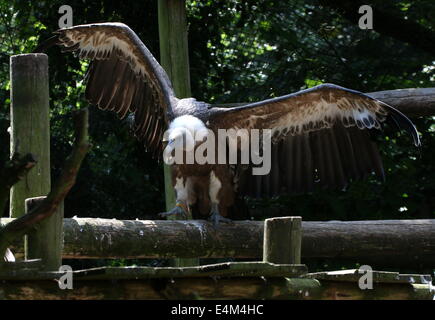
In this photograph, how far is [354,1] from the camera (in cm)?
865

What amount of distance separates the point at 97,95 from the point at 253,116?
128 cm

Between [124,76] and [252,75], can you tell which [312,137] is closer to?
[124,76]

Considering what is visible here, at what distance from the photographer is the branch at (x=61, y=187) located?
2.78m

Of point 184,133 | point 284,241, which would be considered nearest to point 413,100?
point 184,133

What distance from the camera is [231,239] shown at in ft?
18.5

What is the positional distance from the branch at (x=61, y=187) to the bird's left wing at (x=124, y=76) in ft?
11.0

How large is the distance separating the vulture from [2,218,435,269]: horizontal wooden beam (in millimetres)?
224

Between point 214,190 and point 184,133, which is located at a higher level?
point 184,133

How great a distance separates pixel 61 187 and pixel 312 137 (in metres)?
3.72
